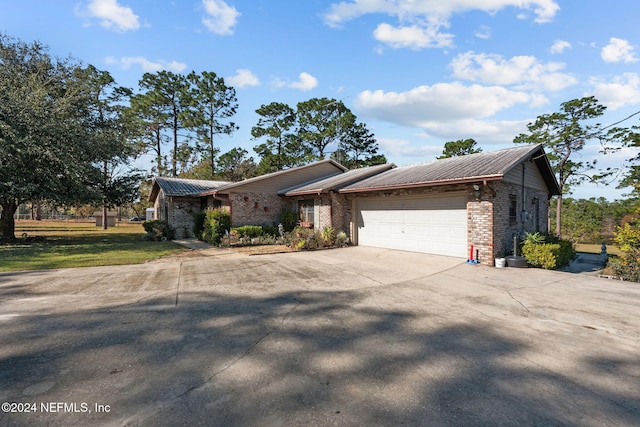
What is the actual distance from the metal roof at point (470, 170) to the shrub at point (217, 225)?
20.6 feet

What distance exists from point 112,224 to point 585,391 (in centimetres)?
4169

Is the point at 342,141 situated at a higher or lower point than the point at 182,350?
higher

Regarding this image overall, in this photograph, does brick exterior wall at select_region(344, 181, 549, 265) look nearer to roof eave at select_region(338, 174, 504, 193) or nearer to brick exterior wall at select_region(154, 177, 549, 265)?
brick exterior wall at select_region(154, 177, 549, 265)

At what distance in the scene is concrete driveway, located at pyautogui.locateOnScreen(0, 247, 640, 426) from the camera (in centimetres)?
261

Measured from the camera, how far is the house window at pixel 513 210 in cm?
1093

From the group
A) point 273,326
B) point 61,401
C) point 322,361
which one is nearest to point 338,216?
point 273,326

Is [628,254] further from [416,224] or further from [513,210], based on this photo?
[416,224]

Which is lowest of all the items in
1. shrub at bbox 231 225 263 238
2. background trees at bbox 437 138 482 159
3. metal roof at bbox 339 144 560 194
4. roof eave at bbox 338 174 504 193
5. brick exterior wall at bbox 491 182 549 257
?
shrub at bbox 231 225 263 238

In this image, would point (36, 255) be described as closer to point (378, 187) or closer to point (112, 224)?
point (378, 187)

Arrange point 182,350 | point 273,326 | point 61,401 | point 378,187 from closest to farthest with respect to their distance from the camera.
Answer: point 61,401 → point 182,350 → point 273,326 → point 378,187

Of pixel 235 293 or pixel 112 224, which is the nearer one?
pixel 235 293

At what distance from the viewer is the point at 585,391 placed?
2.95m

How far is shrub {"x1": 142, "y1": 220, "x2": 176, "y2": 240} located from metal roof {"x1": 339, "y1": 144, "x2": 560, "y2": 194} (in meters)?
11.8

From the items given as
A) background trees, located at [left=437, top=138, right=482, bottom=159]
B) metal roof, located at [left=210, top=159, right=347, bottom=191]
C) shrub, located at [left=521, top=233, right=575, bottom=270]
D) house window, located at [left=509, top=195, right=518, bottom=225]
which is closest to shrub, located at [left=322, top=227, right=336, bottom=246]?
metal roof, located at [left=210, top=159, right=347, bottom=191]
